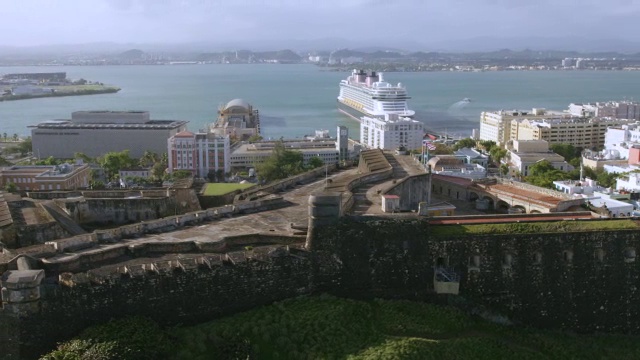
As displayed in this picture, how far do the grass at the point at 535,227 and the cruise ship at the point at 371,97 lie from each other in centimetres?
6701

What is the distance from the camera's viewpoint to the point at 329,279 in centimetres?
1407

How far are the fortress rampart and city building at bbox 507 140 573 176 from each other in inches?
1250

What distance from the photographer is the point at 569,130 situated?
60562 millimetres

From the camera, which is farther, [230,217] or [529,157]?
[529,157]

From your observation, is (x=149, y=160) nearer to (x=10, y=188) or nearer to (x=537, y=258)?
(x=10, y=188)

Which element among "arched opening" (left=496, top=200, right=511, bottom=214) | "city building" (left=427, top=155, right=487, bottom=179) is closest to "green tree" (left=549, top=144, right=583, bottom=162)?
"city building" (left=427, top=155, right=487, bottom=179)

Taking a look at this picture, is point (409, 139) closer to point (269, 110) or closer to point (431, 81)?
point (269, 110)

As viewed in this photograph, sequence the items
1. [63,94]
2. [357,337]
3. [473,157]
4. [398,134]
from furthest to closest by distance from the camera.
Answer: [63,94] → [398,134] → [473,157] → [357,337]

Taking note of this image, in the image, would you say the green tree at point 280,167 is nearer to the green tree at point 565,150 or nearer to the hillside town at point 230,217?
the hillside town at point 230,217

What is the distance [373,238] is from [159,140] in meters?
51.8

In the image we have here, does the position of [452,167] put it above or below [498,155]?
above

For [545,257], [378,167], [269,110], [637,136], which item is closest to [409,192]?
[378,167]

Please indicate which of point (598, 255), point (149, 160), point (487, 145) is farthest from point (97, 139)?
point (598, 255)

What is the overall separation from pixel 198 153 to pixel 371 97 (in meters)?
42.1
